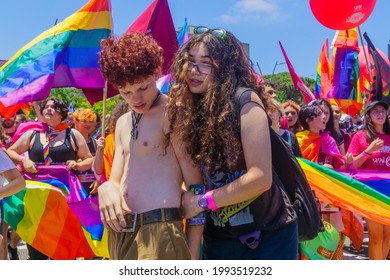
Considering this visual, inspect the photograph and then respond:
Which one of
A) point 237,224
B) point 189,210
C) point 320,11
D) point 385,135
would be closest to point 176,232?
point 189,210

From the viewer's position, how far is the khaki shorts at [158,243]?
2209 mm

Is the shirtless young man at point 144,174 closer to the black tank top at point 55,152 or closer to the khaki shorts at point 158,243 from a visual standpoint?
the khaki shorts at point 158,243

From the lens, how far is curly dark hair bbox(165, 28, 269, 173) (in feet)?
7.24

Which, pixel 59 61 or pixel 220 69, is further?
pixel 59 61

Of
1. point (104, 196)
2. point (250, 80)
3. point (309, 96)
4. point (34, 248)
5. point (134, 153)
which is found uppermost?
point (250, 80)

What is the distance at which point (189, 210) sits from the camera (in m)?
2.25

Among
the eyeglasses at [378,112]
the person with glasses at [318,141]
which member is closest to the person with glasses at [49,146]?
the person with glasses at [318,141]

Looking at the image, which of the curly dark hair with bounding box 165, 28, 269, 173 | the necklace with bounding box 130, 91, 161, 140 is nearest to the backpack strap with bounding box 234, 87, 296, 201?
the curly dark hair with bounding box 165, 28, 269, 173

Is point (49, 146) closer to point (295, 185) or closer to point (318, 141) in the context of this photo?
point (318, 141)

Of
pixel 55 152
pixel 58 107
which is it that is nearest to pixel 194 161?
pixel 55 152

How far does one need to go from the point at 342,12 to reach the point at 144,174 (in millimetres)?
4810

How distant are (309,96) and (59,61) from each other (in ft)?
17.8

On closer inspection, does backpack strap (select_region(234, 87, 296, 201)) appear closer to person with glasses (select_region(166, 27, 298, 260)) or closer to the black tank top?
person with glasses (select_region(166, 27, 298, 260))

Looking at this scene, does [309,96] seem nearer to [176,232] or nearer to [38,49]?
[38,49]
